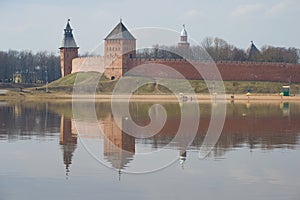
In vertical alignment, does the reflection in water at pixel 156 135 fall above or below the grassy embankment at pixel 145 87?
below

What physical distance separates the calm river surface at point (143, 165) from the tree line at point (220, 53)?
4043 centimetres

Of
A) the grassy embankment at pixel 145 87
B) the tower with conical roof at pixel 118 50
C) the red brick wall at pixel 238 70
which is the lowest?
the grassy embankment at pixel 145 87

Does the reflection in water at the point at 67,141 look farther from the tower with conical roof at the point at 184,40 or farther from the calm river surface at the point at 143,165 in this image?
the tower with conical roof at the point at 184,40

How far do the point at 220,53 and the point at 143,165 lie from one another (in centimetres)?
5067

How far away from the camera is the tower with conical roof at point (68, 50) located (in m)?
56.3

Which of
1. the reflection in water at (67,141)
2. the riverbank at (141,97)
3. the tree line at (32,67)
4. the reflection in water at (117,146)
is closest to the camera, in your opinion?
the reflection in water at (117,146)

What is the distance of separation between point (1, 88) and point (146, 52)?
1471 cm

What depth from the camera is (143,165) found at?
10.8 metres

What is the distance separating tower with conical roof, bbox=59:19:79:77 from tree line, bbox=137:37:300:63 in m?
Result: 6.28

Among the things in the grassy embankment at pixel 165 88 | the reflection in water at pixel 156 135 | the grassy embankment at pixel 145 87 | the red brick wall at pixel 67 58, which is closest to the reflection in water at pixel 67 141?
the reflection in water at pixel 156 135

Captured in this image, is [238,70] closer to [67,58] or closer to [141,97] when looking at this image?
[141,97]

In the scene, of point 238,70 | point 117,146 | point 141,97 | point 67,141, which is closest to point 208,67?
point 238,70

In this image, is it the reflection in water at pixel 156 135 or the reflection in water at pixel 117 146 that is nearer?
the reflection in water at pixel 117 146

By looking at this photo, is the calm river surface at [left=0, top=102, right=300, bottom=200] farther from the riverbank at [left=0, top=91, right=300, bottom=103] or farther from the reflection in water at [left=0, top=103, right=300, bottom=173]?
the riverbank at [left=0, top=91, right=300, bottom=103]
